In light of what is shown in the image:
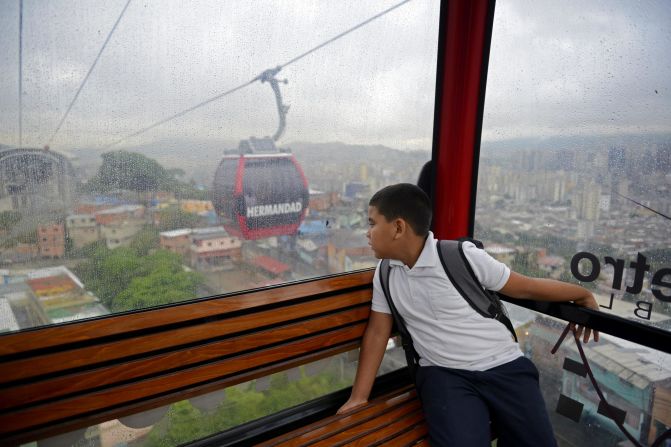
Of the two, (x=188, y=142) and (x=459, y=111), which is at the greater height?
(x=459, y=111)

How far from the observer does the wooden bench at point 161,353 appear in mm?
1414

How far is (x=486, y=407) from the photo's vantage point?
5.91 ft

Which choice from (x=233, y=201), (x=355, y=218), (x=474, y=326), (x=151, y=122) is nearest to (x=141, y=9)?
(x=151, y=122)

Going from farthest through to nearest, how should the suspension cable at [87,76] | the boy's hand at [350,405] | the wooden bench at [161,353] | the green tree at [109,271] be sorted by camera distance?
the boy's hand at [350,405], the green tree at [109,271], the suspension cable at [87,76], the wooden bench at [161,353]

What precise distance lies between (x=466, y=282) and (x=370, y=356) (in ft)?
1.99

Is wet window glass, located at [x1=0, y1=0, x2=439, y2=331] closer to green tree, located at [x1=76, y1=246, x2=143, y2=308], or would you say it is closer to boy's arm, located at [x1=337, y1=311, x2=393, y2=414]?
green tree, located at [x1=76, y1=246, x2=143, y2=308]

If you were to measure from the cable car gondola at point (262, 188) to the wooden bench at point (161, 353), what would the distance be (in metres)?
0.32

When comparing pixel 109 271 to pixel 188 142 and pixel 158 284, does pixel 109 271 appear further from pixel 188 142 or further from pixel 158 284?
pixel 188 142

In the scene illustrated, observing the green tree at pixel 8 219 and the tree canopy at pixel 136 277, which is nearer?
the green tree at pixel 8 219

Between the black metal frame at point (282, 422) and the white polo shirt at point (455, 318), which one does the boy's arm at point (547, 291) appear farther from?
the black metal frame at point (282, 422)

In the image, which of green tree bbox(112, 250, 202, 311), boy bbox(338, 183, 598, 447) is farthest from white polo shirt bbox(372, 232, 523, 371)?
green tree bbox(112, 250, 202, 311)

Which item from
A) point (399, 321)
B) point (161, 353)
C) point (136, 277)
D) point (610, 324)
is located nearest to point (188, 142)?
point (136, 277)

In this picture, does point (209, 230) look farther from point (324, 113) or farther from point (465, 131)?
point (465, 131)

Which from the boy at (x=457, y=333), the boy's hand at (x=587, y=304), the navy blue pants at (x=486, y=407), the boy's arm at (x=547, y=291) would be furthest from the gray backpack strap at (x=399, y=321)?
the boy's hand at (x=587, y=304)
